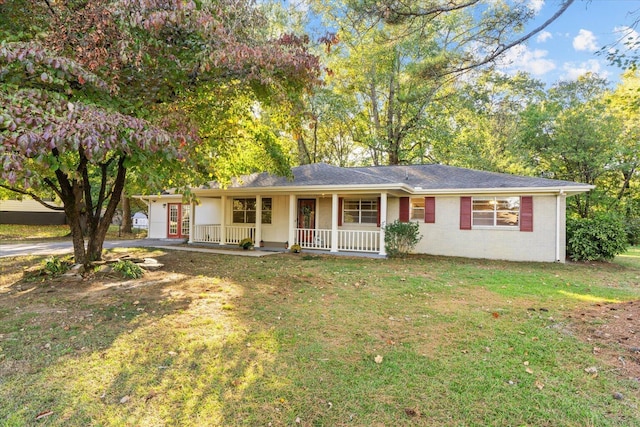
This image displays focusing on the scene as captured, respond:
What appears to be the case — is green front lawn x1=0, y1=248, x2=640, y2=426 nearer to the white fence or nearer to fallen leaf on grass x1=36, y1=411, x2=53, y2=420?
fallen leaf on grass x1=36, y1=411, x2=53, y2=420

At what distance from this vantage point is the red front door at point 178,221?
17663mm

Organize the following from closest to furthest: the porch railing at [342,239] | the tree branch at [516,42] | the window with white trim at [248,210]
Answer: the tree branch at [516,42] < the porch railing at [342,239] < the window with white trim at [248,210]

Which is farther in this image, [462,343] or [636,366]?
[462,343]

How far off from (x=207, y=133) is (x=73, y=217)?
349cm

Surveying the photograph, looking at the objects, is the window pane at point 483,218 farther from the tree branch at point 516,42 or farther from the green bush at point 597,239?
the tree branch at point 516,42

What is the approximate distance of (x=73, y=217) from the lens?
7453 mm

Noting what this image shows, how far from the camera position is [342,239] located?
13.1 m

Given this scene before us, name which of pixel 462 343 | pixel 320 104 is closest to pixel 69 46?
pixel 462 343

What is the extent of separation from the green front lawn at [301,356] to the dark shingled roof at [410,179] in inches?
205

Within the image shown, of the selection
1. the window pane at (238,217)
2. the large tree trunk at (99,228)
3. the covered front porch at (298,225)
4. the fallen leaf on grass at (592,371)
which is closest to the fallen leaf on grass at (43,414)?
the fallen leaf on grass at (592,371)

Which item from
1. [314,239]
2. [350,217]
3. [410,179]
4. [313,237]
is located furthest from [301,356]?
[410,179]

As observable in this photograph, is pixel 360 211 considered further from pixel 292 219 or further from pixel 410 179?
pixel 292 219

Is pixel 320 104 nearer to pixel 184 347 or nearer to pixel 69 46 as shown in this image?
pixel 69 46

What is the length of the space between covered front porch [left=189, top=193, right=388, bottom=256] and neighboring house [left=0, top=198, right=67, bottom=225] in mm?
16613
